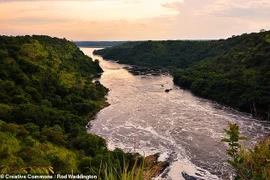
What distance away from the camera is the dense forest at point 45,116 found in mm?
19609

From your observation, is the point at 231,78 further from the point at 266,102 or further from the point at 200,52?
the point at 200,52

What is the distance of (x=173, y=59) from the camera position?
121 m

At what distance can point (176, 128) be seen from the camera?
38719 mm

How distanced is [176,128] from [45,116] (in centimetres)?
1833

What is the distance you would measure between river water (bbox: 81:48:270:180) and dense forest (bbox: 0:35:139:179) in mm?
4204

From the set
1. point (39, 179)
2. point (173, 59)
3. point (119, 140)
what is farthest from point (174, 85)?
point (39, 179)

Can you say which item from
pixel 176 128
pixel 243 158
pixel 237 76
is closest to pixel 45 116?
pixel 176 128

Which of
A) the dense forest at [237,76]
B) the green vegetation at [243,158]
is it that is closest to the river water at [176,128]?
the dense forest at [237,76]

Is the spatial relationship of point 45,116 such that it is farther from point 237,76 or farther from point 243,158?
point 237,76

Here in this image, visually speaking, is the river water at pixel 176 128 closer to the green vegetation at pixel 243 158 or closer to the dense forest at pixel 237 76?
the dense forest at pixel 237 76

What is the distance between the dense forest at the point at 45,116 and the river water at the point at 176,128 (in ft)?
13.8

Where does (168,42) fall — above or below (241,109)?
above

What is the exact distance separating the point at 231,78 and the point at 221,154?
119 feet

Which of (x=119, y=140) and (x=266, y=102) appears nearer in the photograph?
(x=119, y=140)
